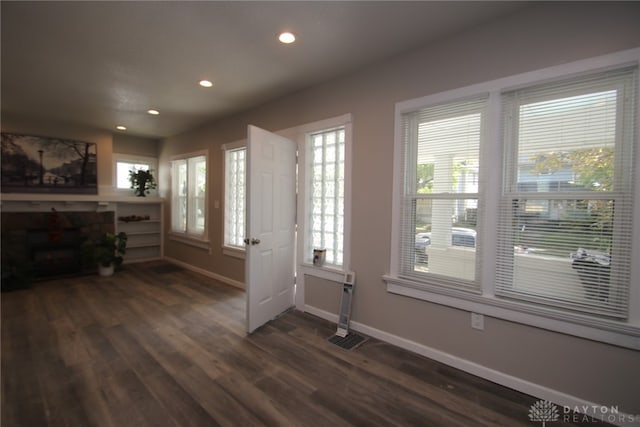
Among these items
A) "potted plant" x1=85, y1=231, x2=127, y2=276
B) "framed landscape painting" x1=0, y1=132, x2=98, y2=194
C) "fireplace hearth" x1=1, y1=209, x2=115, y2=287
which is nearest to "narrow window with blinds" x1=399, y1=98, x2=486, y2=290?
"potted plant" x1=85, y1=231, x2=127, y2=276

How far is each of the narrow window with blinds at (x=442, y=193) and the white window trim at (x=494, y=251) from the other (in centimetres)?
6

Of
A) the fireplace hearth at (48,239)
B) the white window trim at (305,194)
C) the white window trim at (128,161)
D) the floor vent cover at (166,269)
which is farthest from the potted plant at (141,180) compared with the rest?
the white window trim at (305,194)

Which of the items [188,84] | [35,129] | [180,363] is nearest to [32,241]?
[35,129]

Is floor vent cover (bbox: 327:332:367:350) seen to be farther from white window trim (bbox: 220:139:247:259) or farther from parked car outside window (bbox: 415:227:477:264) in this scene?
white window trim (bbox: 220:139:247:259)

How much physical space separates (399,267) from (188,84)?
121 inches

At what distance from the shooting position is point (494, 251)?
2.01 metres

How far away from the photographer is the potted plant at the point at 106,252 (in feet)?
15.0

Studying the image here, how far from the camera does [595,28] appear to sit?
1.66 meters

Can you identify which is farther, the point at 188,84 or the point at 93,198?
the point at 93,198

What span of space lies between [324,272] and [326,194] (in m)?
0.89

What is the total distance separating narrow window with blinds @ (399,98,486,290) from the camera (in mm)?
2129

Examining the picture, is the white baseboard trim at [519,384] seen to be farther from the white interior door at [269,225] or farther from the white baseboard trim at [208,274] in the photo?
the white baseboard trim at [208,274]

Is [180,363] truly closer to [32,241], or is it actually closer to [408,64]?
[408,64]

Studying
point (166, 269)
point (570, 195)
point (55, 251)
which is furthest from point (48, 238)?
point (570, 195)
